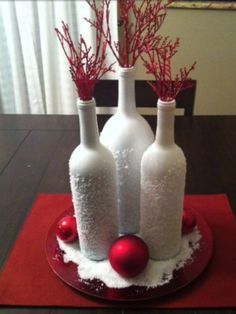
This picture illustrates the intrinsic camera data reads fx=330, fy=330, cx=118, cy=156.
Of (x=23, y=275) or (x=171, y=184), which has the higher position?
(x=171, y=184)

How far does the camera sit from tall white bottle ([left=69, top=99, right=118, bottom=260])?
0.50 meters

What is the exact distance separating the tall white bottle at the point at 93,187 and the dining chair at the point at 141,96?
76 centimetres

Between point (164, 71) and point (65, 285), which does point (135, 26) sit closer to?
point (164, 71)

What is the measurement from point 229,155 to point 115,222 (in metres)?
0.52

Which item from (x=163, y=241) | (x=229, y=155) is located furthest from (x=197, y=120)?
(x=163, y=241)

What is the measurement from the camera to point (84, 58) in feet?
1.43

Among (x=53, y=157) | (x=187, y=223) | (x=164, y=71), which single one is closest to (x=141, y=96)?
(x=53, y=157)

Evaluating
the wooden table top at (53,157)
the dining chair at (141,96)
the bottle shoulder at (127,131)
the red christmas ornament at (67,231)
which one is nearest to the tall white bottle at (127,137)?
the bottle shoulder at (127,131)

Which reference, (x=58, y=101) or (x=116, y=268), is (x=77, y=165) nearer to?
(x=116, y=268)

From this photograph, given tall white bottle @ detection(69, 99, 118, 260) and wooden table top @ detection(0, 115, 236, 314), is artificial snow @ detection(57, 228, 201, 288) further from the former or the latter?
wooden table top @ detection(0, 115, 236, 314)

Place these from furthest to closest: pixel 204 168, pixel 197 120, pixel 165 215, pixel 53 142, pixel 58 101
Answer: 1. pixel 58 101
2. pixel 197 120
3. pixel 53 142
4. pixel 204 168
5. pixel 165 215

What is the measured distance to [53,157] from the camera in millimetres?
970

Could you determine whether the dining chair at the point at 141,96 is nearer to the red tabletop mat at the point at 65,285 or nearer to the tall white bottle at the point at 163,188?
the red tabletop mat at the point at 65,285

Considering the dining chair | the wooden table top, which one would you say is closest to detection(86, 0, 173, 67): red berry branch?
the wooden table top
